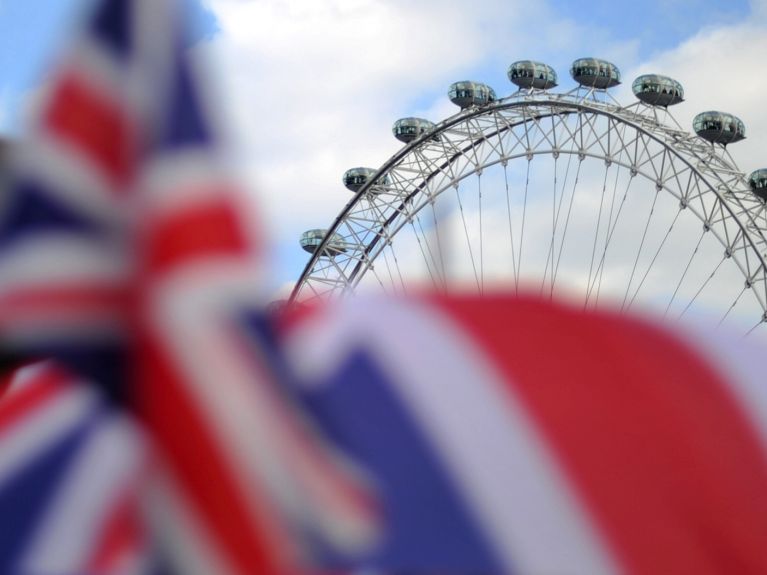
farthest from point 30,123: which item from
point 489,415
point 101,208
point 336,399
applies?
point 489,415

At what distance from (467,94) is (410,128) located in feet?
6.90

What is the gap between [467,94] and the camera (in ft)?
92.5

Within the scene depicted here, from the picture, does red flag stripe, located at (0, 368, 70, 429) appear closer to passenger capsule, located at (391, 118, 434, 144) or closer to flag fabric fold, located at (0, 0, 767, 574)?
Result: flag fabric fold, located at (0, 0, 767, 574)

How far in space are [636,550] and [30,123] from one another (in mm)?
1445

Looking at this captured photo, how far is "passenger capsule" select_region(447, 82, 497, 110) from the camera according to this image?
2817 cm

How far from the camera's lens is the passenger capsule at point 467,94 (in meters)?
28.2

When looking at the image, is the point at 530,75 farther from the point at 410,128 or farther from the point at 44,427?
the point at 44,427

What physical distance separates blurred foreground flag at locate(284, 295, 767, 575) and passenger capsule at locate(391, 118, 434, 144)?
89.1ft

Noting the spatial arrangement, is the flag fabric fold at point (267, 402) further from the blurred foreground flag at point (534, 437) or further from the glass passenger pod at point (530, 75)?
the glass passenger pod at point (530, 75)

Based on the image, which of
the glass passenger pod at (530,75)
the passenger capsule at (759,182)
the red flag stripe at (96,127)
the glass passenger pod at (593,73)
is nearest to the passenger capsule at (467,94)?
the glass passenger pod at (530,75)

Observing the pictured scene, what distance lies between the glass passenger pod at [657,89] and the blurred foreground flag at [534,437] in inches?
878

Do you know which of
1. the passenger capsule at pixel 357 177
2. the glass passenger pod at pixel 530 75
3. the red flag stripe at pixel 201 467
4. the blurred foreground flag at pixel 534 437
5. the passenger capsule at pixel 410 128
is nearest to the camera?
the red flag stripe at pixel 201 467

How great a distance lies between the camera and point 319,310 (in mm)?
2619

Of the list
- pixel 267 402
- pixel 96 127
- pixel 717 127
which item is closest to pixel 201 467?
pixel 267 402
